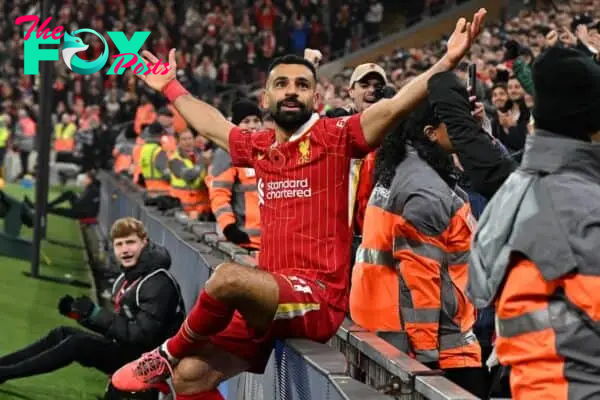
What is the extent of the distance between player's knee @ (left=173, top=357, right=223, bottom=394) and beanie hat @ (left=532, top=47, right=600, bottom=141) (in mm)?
2411

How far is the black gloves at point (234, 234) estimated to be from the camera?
10.2m

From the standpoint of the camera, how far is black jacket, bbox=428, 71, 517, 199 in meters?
4.57

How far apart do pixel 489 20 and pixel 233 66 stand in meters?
7.36

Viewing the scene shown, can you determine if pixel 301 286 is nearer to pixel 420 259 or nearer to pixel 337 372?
pixel 420 259

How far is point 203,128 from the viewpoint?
657cm

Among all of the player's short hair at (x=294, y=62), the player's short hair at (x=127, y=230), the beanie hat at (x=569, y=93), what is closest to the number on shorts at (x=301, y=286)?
the player's short hair at (x=294, y=62)

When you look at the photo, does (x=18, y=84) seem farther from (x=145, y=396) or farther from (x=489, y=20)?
(x=145, y=396)

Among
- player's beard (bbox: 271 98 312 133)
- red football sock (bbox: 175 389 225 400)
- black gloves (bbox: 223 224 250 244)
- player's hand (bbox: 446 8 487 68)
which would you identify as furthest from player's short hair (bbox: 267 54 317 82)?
black gloves (bbox: 223 224 250 244)

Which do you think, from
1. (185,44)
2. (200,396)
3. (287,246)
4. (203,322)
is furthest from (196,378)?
(185,44)

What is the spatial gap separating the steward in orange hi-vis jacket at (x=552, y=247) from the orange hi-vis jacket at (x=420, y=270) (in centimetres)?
213

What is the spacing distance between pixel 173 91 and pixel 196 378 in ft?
5.75

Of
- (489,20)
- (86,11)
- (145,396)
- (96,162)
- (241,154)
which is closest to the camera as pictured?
(241,154)

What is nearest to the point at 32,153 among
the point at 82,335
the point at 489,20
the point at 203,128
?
the point at 489,20

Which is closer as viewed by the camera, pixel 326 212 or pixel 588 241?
pixel 588 241
